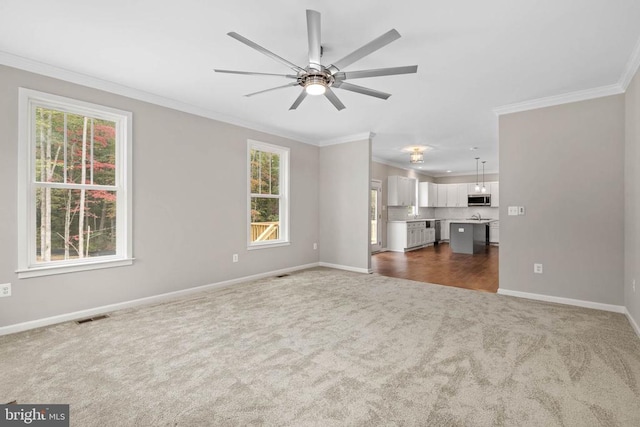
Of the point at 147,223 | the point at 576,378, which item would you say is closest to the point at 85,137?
the point at 147,223

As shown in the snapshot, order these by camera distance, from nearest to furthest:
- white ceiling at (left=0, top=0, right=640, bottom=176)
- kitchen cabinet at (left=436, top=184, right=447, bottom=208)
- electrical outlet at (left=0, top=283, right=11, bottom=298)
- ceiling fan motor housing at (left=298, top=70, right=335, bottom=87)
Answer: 1. white ceiling at (left=0, top=0, right=640, bottom=176)
2. ceiling fan motor housing at (left=298, top=70, right=335, bottom=87)
3. electrical outlet at (left=0, top=283, right=11, bottom=298)
4. kitchen cabinet at (left=436, top=184, right=447, bottom=208)

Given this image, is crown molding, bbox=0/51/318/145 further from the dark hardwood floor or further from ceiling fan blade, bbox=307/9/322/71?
the dark hardwood floor

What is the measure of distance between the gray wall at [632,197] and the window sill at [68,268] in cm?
543

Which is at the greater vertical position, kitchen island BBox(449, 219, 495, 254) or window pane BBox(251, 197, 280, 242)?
window pane BBox(251, 197, 280, 242)

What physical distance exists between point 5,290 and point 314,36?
11.8ft

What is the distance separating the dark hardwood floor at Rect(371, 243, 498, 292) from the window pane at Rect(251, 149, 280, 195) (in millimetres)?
2594

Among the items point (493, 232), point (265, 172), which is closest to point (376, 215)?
point (265, 172)

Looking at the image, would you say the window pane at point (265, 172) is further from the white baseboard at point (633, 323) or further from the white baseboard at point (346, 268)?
Answer: the white baseboard at point (633, 323)

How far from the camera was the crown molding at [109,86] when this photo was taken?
116 inches

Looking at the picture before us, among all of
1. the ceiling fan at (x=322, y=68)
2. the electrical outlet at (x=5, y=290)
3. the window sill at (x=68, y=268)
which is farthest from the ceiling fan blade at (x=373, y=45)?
the electrical outlet at (x=5, y=290)

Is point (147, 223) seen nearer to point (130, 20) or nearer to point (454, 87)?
point (130, 20)

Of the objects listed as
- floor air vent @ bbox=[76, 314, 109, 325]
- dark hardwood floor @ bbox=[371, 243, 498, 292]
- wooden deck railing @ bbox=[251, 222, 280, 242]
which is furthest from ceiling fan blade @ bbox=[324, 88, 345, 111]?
dark hardwood floor @ bbox=[371, 243, 498, 292]

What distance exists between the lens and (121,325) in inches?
122

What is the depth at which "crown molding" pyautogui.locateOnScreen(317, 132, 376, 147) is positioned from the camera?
18.9 ft
